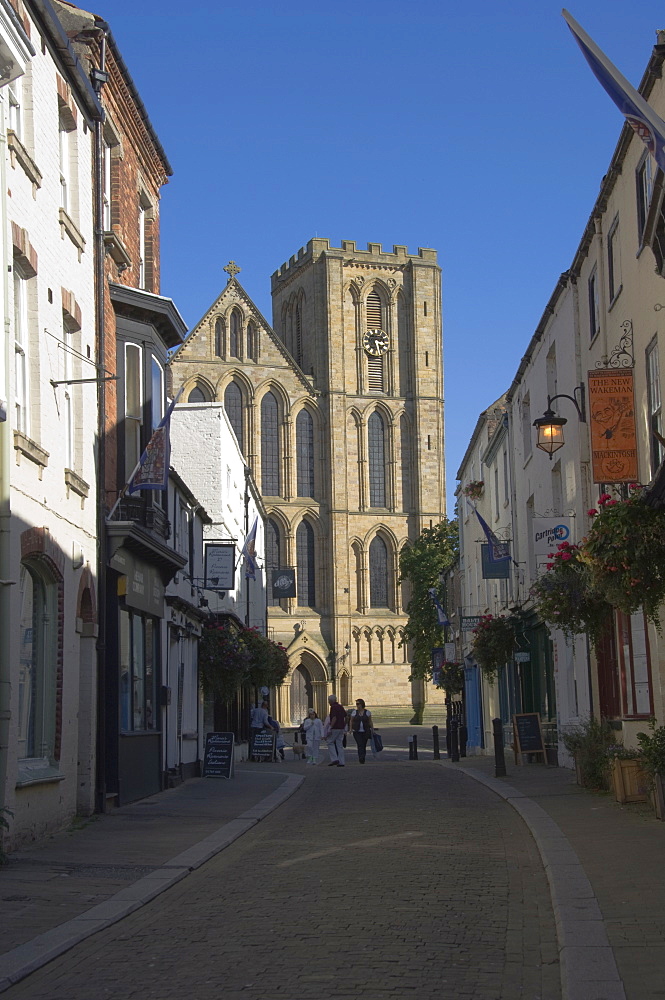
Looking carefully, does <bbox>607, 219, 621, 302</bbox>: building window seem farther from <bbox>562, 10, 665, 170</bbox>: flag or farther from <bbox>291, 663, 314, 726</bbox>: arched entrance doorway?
<bbox>291, 663, 314, 726</bbox>: arched entrance doorway

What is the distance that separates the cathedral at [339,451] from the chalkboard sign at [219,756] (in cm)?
4683

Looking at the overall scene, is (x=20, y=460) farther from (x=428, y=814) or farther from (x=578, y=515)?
(x=578, y=515)

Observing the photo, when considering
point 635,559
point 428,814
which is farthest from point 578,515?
point 635,559

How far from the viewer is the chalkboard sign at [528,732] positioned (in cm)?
2505

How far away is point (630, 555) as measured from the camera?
40.0ft

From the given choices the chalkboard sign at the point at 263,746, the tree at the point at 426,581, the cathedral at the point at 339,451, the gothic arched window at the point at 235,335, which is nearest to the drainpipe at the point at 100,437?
the chalkboard sign at the point at 263,746

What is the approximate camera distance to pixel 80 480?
15547 millimetres

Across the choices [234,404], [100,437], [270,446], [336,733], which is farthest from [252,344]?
[100,437]

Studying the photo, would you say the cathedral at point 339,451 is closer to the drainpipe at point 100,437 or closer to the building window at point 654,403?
the drainpipe at point 100,437

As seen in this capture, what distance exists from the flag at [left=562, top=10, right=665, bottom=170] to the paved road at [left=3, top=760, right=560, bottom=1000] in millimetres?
A: 5197

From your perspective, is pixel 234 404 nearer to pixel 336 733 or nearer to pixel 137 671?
pixel 336 733

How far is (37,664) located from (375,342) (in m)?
65.7

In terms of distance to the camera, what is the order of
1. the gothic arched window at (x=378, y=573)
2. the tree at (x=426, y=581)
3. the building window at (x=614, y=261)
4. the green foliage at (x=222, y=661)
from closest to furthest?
the building window at (x=614, y=261) < the green foliage at (x=222, y=661) < the tree at (x=426, y=581) < the gothic arched window at (x=378, y=573)

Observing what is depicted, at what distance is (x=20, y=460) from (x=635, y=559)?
6177 millimetres
